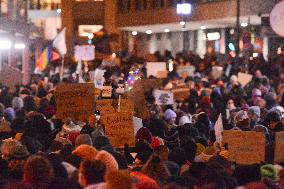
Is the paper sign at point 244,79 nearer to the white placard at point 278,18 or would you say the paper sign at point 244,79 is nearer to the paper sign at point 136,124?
the paper sign at point 136,124

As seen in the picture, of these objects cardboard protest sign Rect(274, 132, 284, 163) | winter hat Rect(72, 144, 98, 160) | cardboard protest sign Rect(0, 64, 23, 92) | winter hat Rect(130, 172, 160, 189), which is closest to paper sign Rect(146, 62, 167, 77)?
cardboard protest sign Rect(0, 64, 23, 92)

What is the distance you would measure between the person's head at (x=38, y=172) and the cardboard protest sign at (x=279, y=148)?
13.4 feet

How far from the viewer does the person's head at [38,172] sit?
8.30 m

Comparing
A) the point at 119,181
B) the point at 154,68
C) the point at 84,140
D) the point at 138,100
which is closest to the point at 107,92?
the point at 138,100

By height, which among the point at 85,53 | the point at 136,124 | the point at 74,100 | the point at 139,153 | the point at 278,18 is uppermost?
A: the point at 278,18

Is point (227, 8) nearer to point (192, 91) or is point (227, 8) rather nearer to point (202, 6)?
point (202, 6)

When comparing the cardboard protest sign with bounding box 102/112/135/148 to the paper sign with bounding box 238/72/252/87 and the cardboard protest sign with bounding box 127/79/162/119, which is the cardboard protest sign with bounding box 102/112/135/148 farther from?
the paper sign with bounding box 238/72/252/87

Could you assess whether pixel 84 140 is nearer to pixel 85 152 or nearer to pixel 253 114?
pixel 85 152

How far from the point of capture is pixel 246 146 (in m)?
11.2

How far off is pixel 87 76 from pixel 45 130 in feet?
22.8

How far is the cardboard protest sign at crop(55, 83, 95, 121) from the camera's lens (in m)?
13.9

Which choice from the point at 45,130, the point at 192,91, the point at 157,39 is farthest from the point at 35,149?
the point at 157,39

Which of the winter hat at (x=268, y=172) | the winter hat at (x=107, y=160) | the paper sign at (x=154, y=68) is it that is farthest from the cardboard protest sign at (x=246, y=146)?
the paper sign at (x=154, y=68)

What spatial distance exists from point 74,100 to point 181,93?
991 cm
